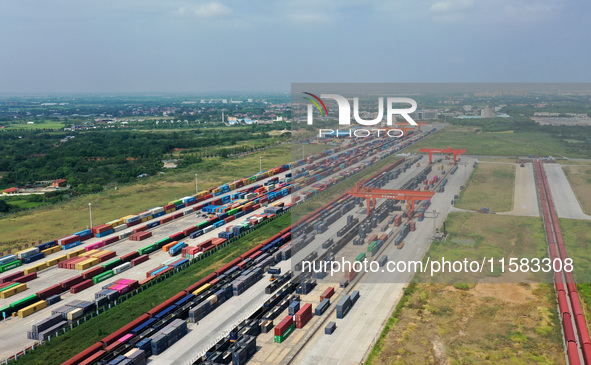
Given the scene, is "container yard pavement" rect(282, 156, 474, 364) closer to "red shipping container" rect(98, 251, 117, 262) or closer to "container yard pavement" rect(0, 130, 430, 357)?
"container yard pavement" rect(0, 130, 430, 357)

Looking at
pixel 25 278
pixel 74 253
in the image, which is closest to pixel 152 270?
pixel 74 253

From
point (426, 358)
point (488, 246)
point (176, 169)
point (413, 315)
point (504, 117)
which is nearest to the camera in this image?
point (426, 358)

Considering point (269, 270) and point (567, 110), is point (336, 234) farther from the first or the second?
point (567, 110)

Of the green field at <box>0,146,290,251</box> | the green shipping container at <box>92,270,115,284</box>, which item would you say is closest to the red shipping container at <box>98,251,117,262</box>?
the green shipping container at <box>92,270,115,284</box>

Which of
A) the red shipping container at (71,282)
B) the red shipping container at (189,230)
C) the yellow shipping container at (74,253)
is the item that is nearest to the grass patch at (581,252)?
the red shipping container at (189,230)

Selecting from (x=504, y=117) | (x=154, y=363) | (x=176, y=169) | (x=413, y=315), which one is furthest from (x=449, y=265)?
(x=176, y=169)

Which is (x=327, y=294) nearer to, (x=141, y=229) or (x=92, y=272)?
(x=92, y=272)
